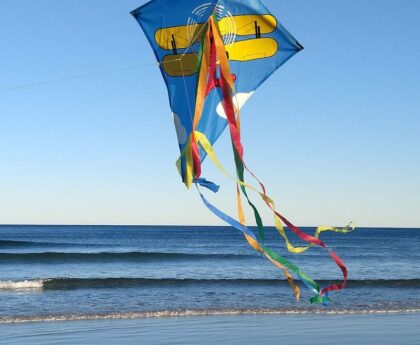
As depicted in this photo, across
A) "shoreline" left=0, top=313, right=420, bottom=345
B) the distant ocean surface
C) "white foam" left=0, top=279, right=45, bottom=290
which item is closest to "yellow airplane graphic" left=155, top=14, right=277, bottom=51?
"shoreline" left=0, top=313, right=420, bottom=345

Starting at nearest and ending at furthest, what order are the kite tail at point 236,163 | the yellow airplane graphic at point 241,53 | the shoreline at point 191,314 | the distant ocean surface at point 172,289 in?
1. the kite tail at point 236,163
2. the yellow airplane graphic at point 241,53
3. the shoreline at point 191,314
4. the distant ocean surface at point 172,289

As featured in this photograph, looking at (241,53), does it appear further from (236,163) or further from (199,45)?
(236,163)

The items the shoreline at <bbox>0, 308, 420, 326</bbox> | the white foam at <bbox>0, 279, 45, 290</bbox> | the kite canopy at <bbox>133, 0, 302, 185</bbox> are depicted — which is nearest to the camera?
the kite canopy at <bbox>133, 0, 302, 185</bbox>

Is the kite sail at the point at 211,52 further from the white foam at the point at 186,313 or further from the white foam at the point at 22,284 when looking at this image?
the white foam at the point at 22,284

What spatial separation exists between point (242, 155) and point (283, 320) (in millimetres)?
8886

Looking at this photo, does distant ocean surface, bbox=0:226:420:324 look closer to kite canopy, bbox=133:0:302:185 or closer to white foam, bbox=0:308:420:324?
white foam, bbox=0:308:420:324

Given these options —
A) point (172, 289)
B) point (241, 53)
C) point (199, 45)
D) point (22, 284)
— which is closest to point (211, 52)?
point (199, 45)

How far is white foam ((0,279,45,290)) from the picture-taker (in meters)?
19.8

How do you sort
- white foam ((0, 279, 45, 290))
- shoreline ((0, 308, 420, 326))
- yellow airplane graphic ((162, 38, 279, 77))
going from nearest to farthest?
yellow airplane graphic ((162, 38, 279, 77)) < shoreline ((0, 308, 420, 326)) < white foam ((0, 279, 45, 290))

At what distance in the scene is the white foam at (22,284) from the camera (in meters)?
19.8

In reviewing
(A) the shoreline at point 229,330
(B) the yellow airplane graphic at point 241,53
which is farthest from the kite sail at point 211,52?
(A) the shoreline at point 229,330

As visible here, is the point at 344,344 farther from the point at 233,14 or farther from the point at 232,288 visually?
the point at 232,288

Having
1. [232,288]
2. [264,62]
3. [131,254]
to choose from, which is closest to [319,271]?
[232,288]

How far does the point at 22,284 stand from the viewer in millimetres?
20500
